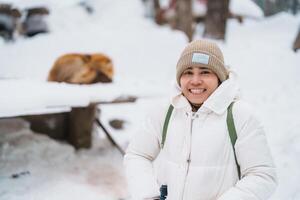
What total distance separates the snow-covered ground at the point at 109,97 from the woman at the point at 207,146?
39cm

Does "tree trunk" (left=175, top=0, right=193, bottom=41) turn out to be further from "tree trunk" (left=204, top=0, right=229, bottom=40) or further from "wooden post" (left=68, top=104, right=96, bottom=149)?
"wooden post" (left=68, top=104, right=96, bottom=149)

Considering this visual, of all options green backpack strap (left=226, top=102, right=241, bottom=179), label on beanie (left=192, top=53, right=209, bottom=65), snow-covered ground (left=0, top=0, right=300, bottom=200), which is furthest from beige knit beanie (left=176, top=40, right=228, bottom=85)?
snow-covered ground (left=0, top=0, right=300, bottom=200)

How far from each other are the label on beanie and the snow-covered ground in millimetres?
402

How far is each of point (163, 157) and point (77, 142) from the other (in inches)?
118

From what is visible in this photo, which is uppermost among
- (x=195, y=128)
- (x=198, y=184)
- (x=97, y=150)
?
(x=195, y=128)

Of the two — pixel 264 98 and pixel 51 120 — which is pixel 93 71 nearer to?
pixel 51 120

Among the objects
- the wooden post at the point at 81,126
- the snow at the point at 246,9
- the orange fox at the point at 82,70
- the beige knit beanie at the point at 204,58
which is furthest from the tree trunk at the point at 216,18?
the beige knit beanie at the point at 204,58

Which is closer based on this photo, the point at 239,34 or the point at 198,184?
the point at 198,184

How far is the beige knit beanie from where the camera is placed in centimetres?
227

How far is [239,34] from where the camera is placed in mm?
12844

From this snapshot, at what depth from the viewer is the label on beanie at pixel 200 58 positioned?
2.27m

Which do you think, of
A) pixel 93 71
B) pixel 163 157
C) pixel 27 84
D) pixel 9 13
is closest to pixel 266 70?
pixel 93 71

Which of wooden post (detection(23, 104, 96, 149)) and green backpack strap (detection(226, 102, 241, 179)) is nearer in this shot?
green backpack strap (detection(226, 102, 241, 179))

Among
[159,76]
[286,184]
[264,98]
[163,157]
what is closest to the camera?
[163,157]
